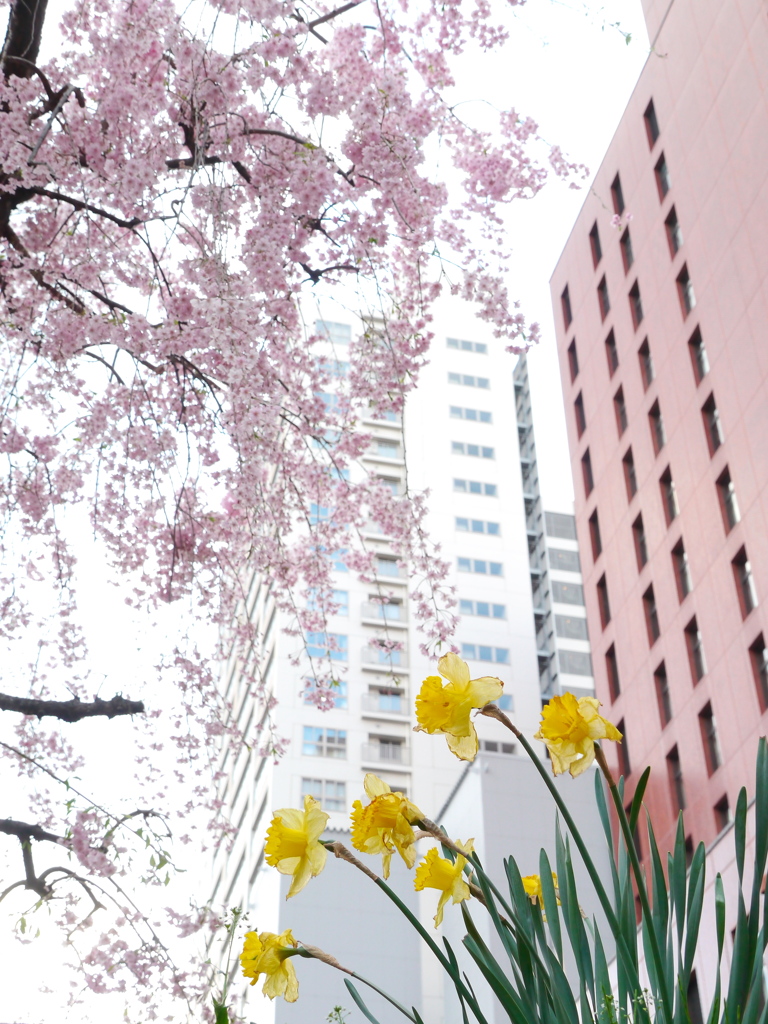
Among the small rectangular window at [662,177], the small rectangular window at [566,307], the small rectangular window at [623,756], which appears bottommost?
the small rectangular window at [623,756]

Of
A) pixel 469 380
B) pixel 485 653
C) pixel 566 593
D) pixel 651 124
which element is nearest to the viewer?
pixel 651 124

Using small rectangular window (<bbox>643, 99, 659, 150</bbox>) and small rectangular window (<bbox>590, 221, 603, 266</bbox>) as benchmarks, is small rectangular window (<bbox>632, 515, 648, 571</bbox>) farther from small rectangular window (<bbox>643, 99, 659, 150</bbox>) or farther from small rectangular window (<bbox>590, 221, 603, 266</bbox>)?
small rectangular window (<bbox>643, 99, 659, 150</bbox>)

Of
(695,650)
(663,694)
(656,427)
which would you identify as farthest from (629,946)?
(656,427)

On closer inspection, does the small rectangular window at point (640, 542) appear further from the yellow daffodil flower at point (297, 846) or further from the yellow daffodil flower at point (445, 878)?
the yellow daffodil flower at point (297, 846)

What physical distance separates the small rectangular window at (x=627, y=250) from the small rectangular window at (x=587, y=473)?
12.6ft

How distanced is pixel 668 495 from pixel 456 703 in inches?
751

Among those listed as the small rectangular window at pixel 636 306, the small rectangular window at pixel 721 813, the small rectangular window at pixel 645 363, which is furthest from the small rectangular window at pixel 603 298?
the small rectangular window at pixel 721 813

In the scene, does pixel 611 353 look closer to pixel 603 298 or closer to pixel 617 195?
pixel 603 298

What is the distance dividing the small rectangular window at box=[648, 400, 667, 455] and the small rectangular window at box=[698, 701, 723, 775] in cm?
508

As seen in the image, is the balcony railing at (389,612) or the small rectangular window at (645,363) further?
the balcony railing at (389,612)

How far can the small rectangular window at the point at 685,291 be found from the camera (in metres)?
20.2

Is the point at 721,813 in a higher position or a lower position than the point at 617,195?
lower

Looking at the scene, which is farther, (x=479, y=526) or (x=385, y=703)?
(x=479, y=526)

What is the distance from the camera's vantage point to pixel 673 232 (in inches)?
833
